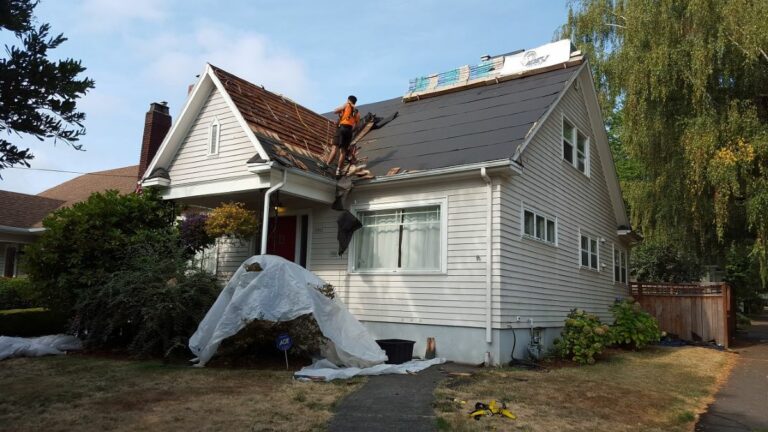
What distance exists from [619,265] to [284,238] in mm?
11395

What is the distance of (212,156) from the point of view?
11883mm

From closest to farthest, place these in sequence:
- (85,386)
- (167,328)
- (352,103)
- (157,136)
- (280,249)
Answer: (85,386)
(167,328)
(352,103)
(280,249)
(157,136)

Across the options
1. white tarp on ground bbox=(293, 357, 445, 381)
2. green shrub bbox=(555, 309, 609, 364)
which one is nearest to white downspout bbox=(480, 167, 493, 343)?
white tarp on ground bbox=(293, 357, 445, 381)

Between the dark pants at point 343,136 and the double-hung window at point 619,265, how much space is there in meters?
10.3

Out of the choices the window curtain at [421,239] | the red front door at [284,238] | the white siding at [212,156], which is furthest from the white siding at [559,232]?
the white siding at [212,156]

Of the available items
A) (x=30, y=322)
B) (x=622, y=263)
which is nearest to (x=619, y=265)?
(x=622, y=263)

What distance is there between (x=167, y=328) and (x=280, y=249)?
12.8 ft

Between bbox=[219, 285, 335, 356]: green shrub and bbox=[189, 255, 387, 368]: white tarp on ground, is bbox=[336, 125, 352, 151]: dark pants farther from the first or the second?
bbox=[219, 285, 335, 356]: green shrub

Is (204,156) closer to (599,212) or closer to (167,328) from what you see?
(167,328)

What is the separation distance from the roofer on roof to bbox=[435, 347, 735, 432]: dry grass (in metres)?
5.46

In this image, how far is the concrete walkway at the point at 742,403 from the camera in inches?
257

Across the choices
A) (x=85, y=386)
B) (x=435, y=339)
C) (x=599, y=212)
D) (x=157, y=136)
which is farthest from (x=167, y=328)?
(x=599, y=212)

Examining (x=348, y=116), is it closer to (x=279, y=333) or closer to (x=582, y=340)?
(x=279, y=333)

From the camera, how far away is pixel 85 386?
7137mm
